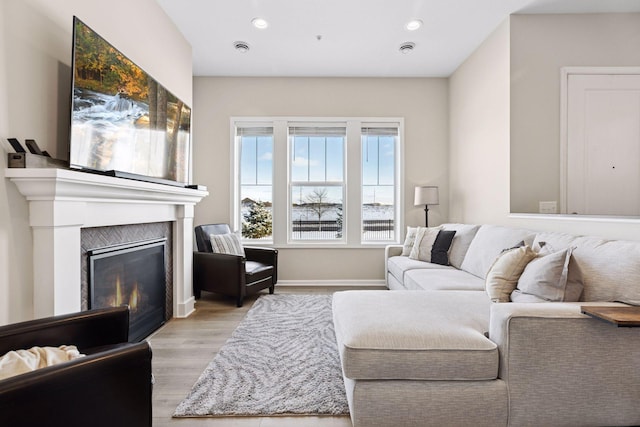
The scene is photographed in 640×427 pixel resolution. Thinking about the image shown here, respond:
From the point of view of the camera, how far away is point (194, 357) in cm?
226

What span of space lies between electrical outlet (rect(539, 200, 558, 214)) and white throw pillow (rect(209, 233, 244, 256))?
10.7 feet

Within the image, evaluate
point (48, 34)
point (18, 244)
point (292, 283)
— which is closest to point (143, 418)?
point (18, 244)

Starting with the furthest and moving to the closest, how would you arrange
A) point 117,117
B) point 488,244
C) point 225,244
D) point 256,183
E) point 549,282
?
point 256,183 → point 225,244 → point 488,244 → point 117,117 → point 549,282

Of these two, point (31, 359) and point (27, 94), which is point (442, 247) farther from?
point (27, 94)

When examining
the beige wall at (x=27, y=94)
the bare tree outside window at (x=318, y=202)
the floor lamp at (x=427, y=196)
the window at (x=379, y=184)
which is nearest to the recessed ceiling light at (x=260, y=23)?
the beige wall at (x=27, y=94)

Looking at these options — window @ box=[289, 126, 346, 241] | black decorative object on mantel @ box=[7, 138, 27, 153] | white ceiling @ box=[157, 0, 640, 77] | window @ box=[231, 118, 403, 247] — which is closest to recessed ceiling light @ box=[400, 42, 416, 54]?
white ceiling @ box=[157, 0, 640, 77]

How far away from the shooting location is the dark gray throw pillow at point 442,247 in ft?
11.0

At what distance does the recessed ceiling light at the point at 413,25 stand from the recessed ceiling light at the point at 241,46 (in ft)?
5.67

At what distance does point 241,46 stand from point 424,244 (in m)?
3.03

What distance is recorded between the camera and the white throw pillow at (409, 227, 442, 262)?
11.5ft

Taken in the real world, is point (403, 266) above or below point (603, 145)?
below

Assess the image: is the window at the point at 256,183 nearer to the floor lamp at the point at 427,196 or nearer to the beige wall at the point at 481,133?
the floor lamp at the point at 427,196

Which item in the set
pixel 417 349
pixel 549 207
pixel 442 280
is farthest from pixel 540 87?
pixel 417 349

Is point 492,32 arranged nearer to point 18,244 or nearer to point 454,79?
point 454,79
